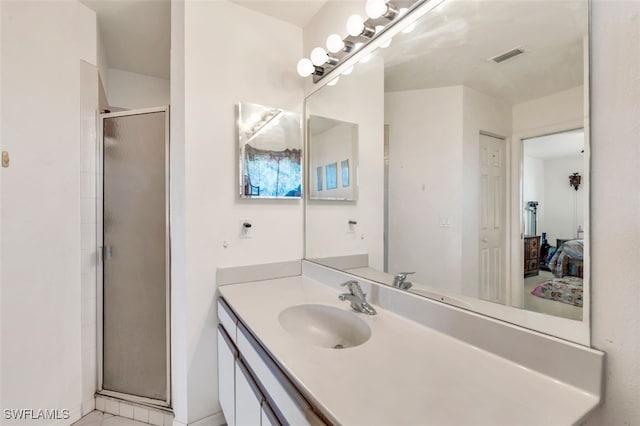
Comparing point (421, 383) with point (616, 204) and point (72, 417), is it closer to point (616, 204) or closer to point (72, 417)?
point (616, 204)

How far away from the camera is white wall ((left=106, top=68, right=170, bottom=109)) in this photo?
2.58 metres

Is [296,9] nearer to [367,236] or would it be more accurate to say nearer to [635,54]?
[367,236]

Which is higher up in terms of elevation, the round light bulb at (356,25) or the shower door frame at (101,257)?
the round light bulb at (356,25)

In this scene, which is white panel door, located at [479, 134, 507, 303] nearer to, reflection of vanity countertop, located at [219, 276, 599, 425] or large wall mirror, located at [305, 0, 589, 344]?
large wall mirror, located at [305, 0, 589, 344]

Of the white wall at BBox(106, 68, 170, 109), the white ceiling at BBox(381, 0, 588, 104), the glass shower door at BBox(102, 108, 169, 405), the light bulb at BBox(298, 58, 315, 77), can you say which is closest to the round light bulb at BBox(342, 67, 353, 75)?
the light bulb at BBox(298, 58, 315, 77)

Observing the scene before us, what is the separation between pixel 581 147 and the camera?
2.32 ft

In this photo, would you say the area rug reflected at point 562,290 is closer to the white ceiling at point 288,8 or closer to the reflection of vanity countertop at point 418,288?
the reflection of vanity countertop at point 418,288

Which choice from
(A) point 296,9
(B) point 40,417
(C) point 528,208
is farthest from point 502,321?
(B) point 40,417

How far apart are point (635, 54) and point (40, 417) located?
9.38 feet

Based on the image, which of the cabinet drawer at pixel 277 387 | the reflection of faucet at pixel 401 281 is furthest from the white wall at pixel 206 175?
the reflection of faucet at pixel 401 281

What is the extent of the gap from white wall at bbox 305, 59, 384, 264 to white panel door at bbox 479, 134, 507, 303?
1.57 ft

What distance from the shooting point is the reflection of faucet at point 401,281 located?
45.8 inches

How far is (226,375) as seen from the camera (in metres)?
1.36

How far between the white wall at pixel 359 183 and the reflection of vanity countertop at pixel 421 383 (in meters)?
0.56
